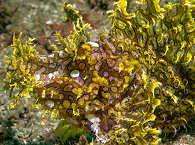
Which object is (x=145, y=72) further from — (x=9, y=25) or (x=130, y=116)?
(x=9, y=25)

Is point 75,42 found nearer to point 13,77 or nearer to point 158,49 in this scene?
point 13,77

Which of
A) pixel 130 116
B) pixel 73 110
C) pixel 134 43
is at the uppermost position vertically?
pixel 134 43

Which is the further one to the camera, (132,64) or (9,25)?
(9,25)

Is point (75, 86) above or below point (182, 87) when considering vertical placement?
above

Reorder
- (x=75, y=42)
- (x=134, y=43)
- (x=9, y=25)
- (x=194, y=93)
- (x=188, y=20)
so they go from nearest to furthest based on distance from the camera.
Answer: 1. (x=188, y=20)
2. (x=75, y=42)
3. (x=134, y=43)
4. (x=194, y=93)
5. (x=9, y=25)

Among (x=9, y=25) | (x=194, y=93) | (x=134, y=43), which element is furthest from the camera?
(x=9, y=25)

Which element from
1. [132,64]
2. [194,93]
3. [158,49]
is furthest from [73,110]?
[194,93]

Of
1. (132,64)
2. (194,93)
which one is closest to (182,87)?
(194,93)
